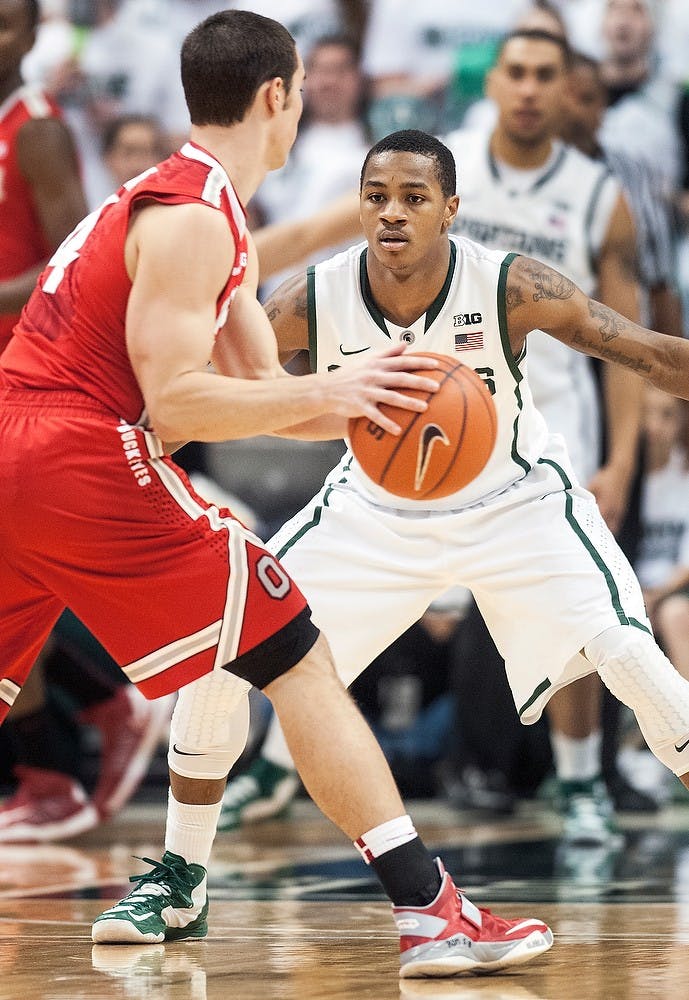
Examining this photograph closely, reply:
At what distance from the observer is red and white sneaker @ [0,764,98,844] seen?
6297 millimetres

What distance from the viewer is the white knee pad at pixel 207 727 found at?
13.0ft

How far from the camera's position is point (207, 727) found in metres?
3.96

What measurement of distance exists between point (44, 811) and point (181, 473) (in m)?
3.28

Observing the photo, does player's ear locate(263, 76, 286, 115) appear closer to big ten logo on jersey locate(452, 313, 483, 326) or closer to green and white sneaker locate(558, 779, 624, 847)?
big ten logo on jersey locate(452, 313, 483, 326)

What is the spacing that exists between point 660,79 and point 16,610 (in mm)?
5449

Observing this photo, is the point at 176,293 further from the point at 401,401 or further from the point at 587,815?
the point at 587,815

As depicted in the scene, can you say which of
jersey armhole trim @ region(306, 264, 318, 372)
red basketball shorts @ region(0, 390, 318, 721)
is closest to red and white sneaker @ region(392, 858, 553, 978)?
red basketball shorts @ region(0, 390, 318, 721)

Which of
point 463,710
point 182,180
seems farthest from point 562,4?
point 182,180

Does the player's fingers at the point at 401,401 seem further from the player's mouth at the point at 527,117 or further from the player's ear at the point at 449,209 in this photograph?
the player's mouth at the point at 527,117

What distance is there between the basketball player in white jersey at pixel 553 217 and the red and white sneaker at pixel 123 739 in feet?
5.61

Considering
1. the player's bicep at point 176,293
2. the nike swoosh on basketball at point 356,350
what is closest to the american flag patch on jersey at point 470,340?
the nike swoosh on basketball at point 356,350

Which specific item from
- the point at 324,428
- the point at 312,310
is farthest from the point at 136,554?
the point at 312,310

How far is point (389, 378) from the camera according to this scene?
320cm

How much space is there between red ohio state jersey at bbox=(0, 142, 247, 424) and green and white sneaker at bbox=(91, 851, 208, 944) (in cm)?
117
